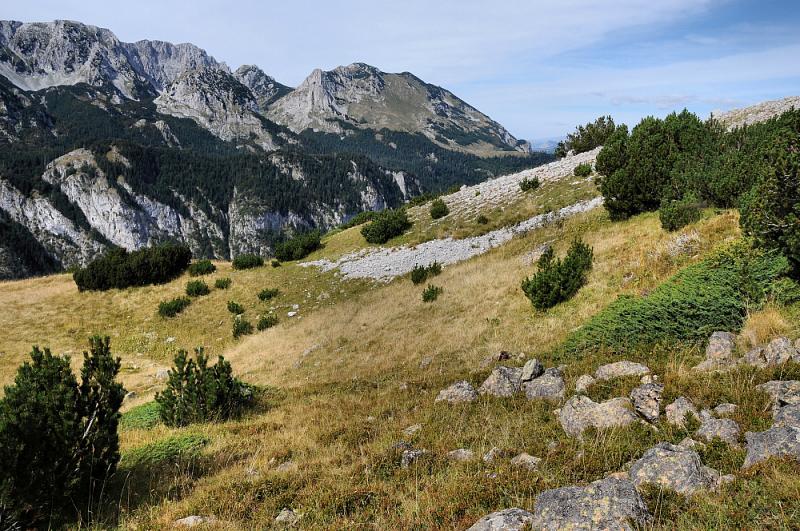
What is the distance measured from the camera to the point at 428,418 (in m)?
8.52

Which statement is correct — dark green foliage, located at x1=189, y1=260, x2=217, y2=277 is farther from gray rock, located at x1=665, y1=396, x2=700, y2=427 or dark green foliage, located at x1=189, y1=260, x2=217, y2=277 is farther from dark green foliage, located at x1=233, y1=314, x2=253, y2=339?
gray rock, located at x1=665, y1=396, x2=700, y2=427

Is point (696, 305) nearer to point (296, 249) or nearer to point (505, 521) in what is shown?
point (505, 521)

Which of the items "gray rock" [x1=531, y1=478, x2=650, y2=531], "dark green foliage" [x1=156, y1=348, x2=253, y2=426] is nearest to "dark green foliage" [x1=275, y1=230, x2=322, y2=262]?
"dark green foliage" [x1=156, y1=348, x2=253, y2=426]

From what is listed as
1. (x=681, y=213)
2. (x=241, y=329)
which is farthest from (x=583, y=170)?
(x=241, y=329)

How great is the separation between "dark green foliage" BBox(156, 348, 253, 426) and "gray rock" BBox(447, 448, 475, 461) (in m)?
7.49

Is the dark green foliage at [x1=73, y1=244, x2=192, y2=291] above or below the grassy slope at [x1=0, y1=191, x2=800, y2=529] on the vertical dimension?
above

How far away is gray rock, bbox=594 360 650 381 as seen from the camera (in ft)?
26.1

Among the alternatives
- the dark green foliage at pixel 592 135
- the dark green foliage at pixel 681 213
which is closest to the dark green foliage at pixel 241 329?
the dark green foliage at pixel 681 213

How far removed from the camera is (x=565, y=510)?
4082 mm

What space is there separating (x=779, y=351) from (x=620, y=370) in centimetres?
252

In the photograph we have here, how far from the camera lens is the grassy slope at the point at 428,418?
5.05m

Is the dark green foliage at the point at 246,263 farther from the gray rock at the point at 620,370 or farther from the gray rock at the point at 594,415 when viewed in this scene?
the gray rock at the point at 594,415

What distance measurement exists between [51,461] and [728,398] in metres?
9.83

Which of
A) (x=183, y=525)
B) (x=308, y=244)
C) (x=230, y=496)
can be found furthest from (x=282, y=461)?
(x=308, y=244)
